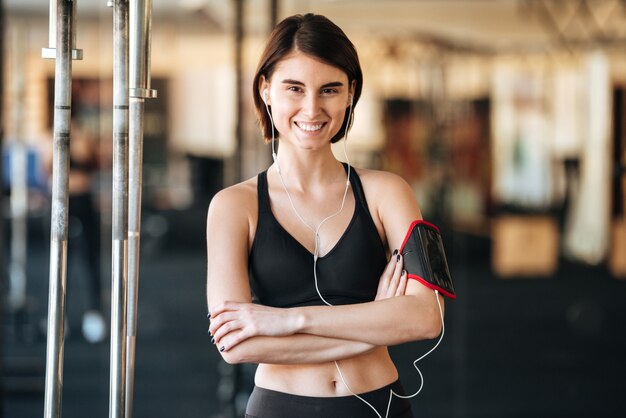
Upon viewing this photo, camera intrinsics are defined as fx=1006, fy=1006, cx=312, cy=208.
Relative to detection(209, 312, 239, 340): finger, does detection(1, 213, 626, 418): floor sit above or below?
below

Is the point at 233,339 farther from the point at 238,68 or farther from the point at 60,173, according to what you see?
the point at 238,68

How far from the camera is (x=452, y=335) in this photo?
5.82 metres

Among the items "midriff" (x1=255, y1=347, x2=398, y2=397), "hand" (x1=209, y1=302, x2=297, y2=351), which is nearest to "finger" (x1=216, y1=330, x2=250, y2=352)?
"hand" (x1=209, y1=302, x2=297, y2=351)

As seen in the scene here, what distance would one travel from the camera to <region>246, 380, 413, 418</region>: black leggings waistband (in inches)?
64.6

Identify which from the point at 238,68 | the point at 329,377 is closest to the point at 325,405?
the point at 329,377

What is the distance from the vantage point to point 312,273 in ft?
5.41

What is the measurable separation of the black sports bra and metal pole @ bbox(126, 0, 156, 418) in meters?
0.20

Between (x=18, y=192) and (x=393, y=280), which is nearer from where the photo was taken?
(x=393, y=280)

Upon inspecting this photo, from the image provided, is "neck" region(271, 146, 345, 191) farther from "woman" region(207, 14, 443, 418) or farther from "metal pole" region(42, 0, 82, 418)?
"metal pole" region(42, 0, 82, 418)

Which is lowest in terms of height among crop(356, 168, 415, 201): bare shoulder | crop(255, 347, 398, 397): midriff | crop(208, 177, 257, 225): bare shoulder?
crop(255, 347, 398, 397): midriff

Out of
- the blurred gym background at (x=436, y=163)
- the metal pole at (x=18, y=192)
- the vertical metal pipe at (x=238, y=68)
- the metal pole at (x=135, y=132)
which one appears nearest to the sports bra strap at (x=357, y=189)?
the metal pole at (x=135, y=132)

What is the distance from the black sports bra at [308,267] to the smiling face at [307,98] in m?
0.15

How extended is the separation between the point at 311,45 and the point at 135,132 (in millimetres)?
316

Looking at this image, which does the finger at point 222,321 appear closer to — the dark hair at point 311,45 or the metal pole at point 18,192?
the dark hair at point 311,45
